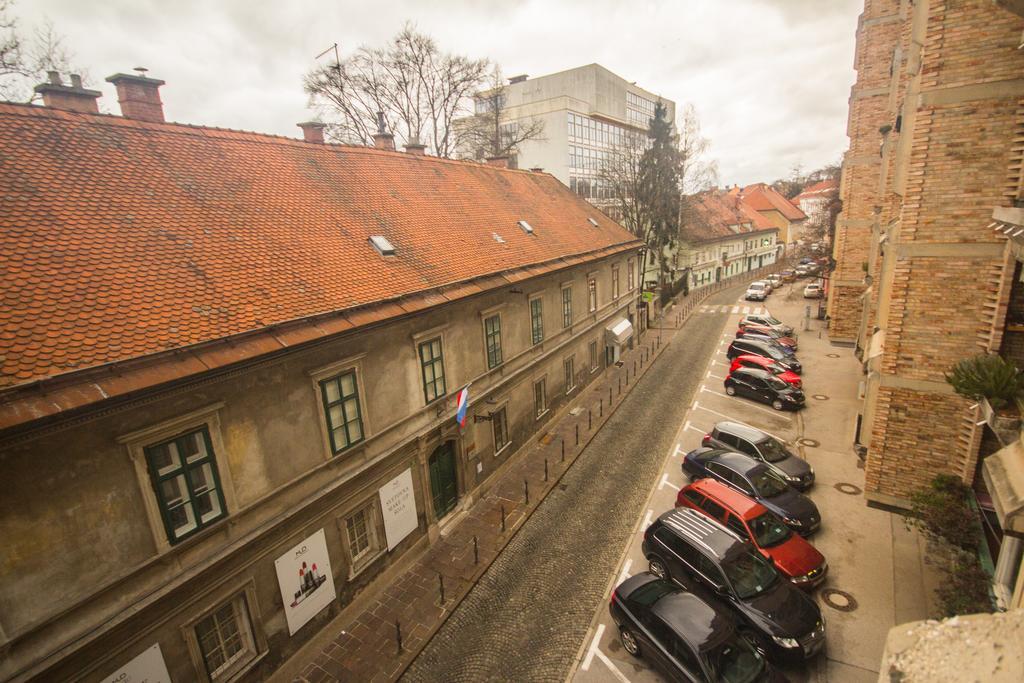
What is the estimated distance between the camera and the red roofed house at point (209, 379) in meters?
6.77

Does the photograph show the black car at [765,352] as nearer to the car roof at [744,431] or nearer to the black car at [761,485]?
the car roof at [744,431]

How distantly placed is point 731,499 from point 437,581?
7.68 m

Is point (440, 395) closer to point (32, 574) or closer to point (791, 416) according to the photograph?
point (32, 574)

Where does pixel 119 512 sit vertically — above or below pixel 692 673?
above

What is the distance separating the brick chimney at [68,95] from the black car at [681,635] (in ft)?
52.6

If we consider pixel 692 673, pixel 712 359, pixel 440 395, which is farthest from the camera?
pixel 712 359

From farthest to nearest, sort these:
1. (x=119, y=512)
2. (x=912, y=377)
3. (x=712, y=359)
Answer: (x=712, y=359) < (x=912, y=377) < (x=119, y=512)

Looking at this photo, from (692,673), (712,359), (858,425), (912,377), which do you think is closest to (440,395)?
(692,673)

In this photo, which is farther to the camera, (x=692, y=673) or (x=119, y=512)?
(x=692, y=673)

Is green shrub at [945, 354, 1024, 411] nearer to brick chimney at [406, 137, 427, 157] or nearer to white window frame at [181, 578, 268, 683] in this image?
white window frame at [181, 578, 268, 683]

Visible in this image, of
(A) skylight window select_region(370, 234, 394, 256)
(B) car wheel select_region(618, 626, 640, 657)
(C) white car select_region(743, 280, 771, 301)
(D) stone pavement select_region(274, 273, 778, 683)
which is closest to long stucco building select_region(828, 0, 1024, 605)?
(B) car wheel select_region(618, 626, 640, 657)

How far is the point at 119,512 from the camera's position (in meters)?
7.29

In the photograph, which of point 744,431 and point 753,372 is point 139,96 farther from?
point 753,372

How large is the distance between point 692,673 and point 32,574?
397 inches
